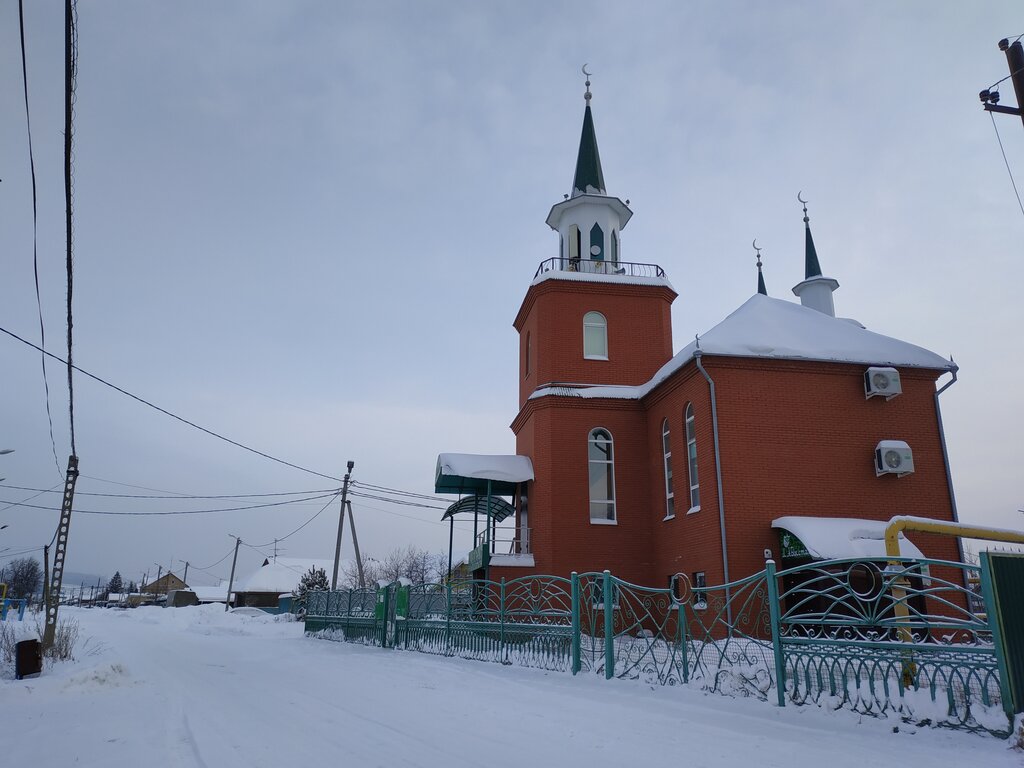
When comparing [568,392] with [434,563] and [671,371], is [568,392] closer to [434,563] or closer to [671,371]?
[671,371]

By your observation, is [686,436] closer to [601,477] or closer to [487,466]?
[601,477]

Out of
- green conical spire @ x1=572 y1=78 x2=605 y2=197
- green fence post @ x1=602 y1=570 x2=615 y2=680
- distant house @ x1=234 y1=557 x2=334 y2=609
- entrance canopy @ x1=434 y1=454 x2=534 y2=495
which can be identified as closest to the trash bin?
green fence post @ x1=602 y1=570 x2=615 y2=680

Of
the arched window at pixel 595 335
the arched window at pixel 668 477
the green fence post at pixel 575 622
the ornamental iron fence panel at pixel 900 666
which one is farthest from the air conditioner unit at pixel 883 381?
the ornamental iron fence panel at pixel 900 666

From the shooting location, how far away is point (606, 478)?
1811 cm

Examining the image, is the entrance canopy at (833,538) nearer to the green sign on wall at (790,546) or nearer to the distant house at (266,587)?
the green sign on wall at (790,546)

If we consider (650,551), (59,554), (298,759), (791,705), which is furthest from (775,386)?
(59,554)

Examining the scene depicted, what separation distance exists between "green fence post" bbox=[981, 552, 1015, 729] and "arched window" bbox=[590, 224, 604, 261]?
16.0m

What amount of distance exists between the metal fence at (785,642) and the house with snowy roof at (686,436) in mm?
1462

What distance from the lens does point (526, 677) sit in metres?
9.66

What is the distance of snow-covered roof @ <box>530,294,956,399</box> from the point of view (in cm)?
1485

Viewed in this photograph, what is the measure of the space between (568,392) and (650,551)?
430 cm

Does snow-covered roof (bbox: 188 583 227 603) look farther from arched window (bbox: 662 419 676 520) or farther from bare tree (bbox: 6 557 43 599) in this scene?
Result: arched window (bbox: 662 419 676 520)

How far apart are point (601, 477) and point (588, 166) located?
31.7 feet

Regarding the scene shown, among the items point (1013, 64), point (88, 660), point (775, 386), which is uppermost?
point (1013, 64)
